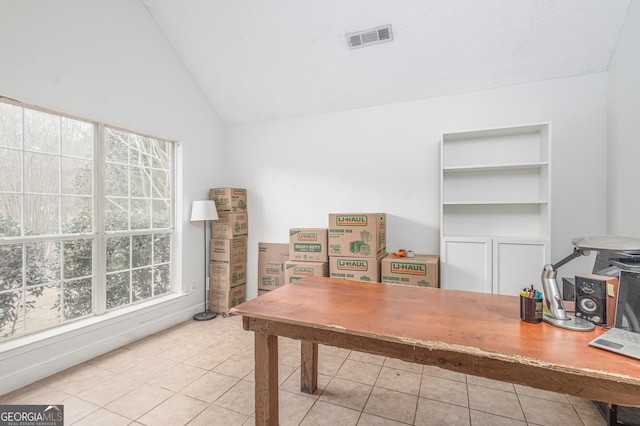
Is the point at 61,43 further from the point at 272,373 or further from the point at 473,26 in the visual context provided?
the point at 473,26

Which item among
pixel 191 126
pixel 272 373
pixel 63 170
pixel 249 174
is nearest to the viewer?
pixel 272 373

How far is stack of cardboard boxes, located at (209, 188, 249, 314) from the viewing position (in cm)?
371

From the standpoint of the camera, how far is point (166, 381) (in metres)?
2.22

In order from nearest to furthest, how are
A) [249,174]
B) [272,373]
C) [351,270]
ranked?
[272,373] < [351,270] < [249,174]

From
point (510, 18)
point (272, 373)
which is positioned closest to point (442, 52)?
point (510, 18)

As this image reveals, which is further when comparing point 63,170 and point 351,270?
point 351,270

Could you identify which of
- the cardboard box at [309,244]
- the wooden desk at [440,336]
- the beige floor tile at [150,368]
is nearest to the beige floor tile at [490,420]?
the wooden desk at [440,336]

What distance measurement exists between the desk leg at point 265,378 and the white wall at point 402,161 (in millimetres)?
2138

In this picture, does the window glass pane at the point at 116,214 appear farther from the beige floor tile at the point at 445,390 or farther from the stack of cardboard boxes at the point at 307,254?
the beige floor tile at the point at 445,390

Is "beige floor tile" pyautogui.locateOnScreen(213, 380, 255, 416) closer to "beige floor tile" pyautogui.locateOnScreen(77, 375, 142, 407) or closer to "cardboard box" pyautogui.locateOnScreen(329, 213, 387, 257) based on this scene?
"beige floor tile" pyautogui.locateOnScreen(77, 375, 142, 407)

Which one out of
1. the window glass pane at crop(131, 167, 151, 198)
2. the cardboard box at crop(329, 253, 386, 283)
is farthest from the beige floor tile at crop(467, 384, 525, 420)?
the window glass pane at crop(131, 167, 151, 198)

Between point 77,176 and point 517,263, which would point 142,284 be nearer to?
point 77,176

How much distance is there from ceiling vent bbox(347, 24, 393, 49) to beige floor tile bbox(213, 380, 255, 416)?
3.12 m

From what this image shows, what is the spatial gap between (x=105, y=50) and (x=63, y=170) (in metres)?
1.16
